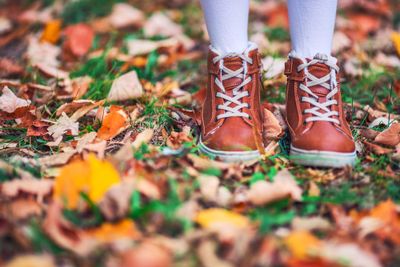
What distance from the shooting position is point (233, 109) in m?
1.54

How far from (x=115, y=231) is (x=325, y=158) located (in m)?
0.66

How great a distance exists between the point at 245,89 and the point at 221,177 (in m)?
0.31

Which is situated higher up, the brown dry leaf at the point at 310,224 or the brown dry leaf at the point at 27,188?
the brown dry leaf at the point at 27,188

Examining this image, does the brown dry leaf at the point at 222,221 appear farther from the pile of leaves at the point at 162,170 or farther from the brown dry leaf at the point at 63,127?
the brown dry leaf at the point at 63,127

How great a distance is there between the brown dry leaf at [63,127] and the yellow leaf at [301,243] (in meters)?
0.86

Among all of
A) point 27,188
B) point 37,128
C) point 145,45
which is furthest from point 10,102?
point 145,45

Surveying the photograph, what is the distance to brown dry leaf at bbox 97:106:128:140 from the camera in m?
1.65

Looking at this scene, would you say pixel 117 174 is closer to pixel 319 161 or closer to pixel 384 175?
pixel 319 161

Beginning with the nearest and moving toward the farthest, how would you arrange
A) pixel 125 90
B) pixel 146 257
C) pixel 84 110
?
pixel 146 257 → pixel 84 110 → pixel 125 90

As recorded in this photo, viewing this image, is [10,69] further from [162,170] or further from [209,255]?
[209,255]

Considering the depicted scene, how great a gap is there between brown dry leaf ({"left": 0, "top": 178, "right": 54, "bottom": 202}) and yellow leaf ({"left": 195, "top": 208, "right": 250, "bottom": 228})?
387 mm

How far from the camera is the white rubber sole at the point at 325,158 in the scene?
1445 millimetres

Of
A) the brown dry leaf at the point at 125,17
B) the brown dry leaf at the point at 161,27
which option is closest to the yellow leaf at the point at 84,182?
the brown dry leaf at the point at 161,27

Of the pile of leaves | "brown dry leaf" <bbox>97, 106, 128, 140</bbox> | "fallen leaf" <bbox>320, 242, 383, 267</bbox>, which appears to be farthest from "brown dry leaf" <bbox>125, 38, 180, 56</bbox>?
"fallen leaf" <bbox>320, 242, 383, 267</bbox>
